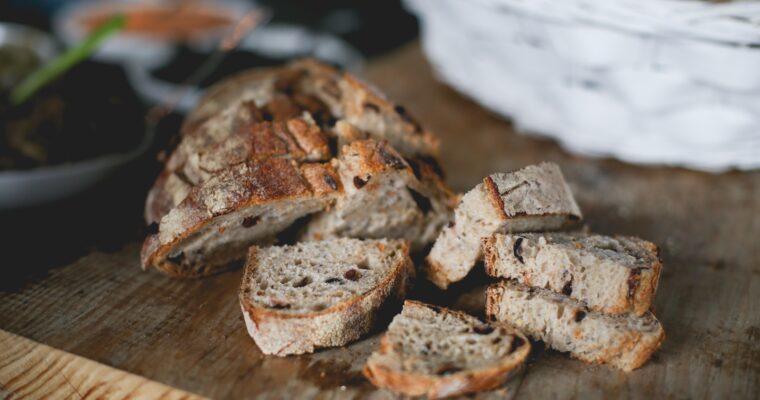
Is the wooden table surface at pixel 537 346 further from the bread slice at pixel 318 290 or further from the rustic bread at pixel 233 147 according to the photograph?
the rustic bread at pixel 233 147

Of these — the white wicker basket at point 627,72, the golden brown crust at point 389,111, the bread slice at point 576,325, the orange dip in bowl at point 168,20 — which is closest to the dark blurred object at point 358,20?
the orange dip in bowl at point 168,20

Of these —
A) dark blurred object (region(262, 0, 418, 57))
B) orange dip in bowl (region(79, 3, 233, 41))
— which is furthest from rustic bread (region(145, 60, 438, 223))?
orange dip in bowl (region(79, 3, 233, 41))

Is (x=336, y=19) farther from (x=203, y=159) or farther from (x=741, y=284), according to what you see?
(x=741, y=284)

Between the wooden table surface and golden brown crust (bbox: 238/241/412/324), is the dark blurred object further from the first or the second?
golden brown crust (bbox: 238/241/412/324)

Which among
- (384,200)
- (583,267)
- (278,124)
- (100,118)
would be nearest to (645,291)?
(583,267)

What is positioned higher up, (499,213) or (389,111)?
(389,111)

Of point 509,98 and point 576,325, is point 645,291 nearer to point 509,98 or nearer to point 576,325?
point 576,325
